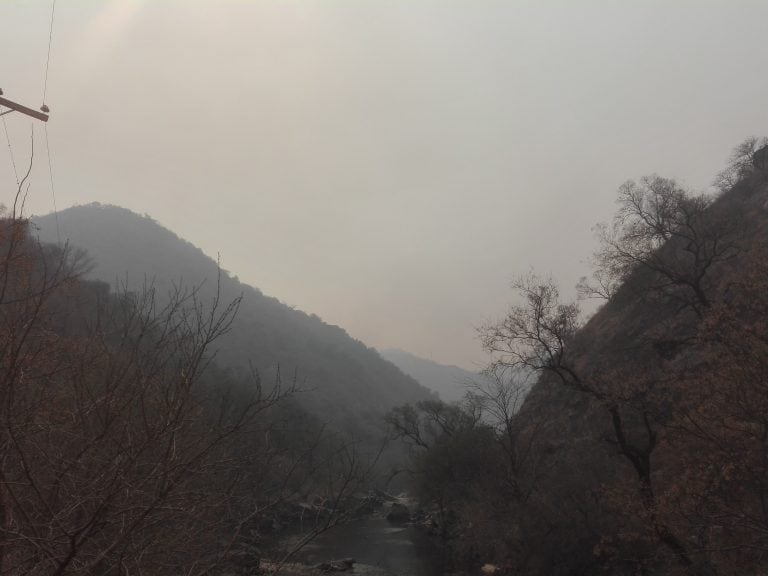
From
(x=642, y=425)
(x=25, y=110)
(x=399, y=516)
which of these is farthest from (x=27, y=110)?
(x=399, y=516)

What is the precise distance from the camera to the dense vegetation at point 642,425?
9789 mm

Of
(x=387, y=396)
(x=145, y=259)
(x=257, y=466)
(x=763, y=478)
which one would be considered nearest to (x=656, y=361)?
(x=763, y=478)

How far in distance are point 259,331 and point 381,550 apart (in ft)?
292

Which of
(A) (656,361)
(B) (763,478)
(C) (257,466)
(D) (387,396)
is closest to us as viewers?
(C) (257,466)

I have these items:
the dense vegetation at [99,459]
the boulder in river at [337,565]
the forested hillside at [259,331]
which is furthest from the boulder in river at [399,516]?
the dense vegetation at [99,459]

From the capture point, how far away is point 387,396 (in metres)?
128

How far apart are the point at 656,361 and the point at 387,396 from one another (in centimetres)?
10670

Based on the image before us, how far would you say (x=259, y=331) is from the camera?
11294 cm

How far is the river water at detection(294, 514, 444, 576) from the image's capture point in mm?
23859

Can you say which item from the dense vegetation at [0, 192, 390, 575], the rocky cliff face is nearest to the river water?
the rocky cliff face

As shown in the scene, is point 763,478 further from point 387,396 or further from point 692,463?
point 387,396

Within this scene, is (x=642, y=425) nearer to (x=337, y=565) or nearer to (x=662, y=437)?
(x=662, y=437)

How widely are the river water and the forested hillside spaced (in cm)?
4719

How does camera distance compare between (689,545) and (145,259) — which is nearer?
(689,545)
